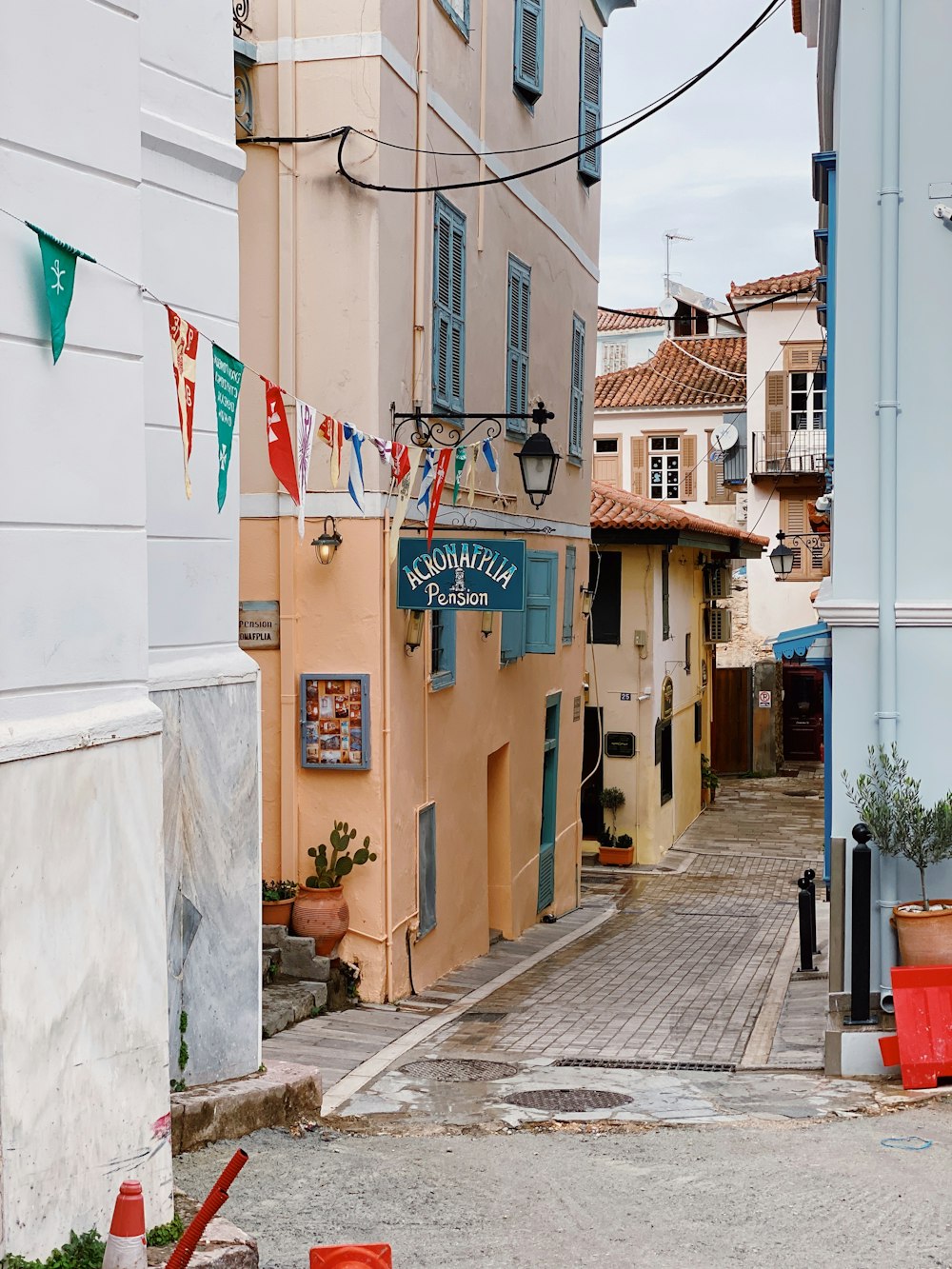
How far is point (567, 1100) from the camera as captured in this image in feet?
27.1

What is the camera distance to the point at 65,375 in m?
4.41

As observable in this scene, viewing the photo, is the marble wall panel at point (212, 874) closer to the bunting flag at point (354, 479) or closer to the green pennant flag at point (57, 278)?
the green pennant flag at point (57, 278)

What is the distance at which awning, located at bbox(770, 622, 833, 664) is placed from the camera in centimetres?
992

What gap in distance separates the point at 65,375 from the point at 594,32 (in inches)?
630

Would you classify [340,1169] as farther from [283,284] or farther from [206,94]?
[283,284]

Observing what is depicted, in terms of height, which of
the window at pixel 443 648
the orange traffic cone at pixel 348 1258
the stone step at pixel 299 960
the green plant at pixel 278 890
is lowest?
the stone step at pixel 299 960

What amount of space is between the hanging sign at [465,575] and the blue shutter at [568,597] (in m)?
7.40

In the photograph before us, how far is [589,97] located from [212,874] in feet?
46.0

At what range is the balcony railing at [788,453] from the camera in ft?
112

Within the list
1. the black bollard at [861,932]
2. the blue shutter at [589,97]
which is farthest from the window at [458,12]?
the black bollard at [861,932]

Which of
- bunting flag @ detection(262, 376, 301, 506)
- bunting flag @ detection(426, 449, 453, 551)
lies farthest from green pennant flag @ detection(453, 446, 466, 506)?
bunting flag @ detection(262, 376, 301, 506)

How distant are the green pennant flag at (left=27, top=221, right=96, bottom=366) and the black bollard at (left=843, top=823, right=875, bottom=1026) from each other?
575 cm

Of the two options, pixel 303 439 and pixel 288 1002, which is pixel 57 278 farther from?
pixel 288 1002

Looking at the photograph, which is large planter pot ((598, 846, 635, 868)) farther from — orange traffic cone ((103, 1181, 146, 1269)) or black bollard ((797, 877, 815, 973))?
orange traffic cone ((103, 1181, 146, 1269))
